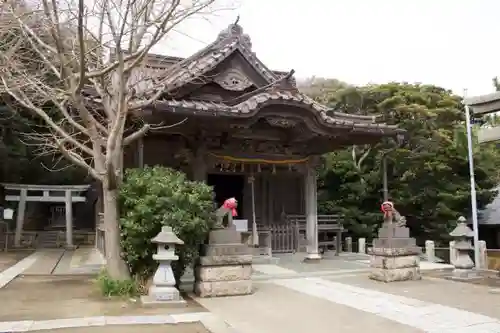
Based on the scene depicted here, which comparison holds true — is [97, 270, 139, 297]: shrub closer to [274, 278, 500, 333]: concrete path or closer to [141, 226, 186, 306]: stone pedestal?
[141, 226, 186, 306]: stone pedestal

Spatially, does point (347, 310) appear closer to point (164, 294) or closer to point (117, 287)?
point (164, 294)

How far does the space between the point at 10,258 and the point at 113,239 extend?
377 inches

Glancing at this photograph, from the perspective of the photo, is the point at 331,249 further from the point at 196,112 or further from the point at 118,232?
the point at 118,232

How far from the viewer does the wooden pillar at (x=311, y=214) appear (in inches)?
560

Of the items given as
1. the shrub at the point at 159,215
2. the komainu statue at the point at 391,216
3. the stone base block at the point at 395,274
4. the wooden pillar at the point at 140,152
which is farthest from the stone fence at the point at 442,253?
the wooden pillar at the point at 140,152

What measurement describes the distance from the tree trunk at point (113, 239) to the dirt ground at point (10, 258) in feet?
18.9

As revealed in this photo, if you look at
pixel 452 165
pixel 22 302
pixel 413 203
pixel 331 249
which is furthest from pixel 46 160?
pixel 452 165

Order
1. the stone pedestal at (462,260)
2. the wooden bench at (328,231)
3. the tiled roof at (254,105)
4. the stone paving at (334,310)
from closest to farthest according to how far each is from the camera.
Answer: the stone paving at (334,310) < the stone pedestal at (462,260) < the tiled roof at (254,105) < the wooden bench at (328,231)

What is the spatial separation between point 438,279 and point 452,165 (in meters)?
13.2

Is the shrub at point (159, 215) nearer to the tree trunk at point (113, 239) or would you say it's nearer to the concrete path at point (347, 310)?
the tree trunk at point (113, 239)

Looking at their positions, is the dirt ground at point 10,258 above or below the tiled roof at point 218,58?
below

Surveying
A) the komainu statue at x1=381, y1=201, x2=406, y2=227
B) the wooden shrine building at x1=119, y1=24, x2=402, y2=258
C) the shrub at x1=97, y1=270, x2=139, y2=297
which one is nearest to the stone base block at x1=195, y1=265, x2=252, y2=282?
the shrub at x1=97, y1=270, x2=139, y2=297

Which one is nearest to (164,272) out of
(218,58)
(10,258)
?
(218,58)

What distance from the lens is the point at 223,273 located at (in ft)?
29.5
